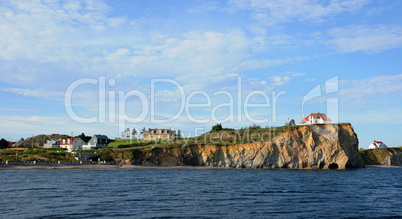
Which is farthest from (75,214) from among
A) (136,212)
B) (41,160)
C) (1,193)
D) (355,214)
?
(41,160)

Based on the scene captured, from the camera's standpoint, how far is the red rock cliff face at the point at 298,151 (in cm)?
8325

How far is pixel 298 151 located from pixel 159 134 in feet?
268

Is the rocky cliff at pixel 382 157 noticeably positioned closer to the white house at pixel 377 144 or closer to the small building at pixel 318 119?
the small building at pixel 318 119

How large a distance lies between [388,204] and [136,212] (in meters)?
25.5

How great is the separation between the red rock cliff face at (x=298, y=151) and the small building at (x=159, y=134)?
2407 inches

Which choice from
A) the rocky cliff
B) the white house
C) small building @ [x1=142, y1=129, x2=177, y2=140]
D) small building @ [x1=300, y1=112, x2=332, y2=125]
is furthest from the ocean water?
the white house

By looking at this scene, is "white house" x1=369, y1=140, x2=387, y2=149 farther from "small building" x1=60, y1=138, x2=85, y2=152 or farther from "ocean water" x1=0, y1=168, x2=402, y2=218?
"small building" x1=60, y1=138, x2=85, y2=152

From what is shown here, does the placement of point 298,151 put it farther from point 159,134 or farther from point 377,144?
point 377,144

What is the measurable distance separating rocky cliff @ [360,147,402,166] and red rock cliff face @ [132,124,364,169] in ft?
88.5

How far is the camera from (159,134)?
495 feet

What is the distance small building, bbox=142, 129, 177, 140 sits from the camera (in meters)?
150

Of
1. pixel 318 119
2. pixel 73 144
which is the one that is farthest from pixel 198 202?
pixel 73 144

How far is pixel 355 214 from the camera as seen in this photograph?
26.1 metres

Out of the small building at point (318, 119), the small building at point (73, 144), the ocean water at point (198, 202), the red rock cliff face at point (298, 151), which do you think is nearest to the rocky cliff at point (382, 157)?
the small building at point (318, 119)
